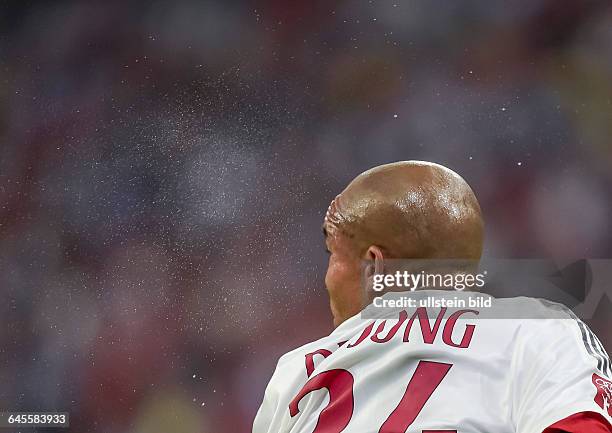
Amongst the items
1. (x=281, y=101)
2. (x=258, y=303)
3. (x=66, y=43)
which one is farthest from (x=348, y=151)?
(x=66, y=43)

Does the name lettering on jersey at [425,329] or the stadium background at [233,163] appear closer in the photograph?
the name lettering on jersey at [425,329]

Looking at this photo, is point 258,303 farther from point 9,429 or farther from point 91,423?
point 9,429

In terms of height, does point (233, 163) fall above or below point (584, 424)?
above

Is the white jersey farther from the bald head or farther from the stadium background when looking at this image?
the stadium background

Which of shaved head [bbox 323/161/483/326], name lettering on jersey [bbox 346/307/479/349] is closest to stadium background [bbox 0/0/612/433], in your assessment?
shaved head [bbox 323/161/483/326]

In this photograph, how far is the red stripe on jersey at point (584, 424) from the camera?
1356 mm

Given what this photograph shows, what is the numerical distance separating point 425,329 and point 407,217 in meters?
0.32

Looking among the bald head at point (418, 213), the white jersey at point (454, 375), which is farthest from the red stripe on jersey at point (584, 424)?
the bald head at point (418, 213)

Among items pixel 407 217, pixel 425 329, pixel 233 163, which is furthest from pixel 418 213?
pixel 233 163

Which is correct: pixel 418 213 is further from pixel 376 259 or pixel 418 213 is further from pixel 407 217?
pixel 376 259

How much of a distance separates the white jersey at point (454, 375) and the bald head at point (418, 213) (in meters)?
0.14

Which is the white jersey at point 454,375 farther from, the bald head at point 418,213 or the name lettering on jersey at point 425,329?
the bald head at point 418,213

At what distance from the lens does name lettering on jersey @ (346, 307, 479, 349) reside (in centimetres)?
166

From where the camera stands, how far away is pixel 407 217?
1.93 meters
